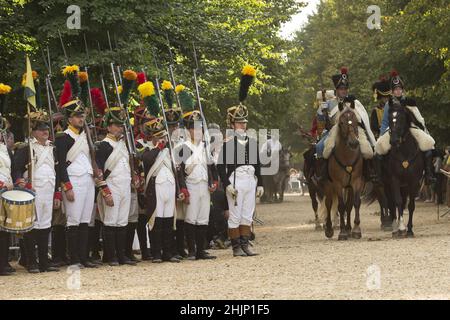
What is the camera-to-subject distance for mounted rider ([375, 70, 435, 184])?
18.7m

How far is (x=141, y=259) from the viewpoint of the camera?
1634 cm

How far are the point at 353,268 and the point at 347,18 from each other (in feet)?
148

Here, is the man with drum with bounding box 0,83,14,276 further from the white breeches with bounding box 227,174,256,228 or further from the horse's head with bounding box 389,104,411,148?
the horse's head with bounding box 389,104,411,148

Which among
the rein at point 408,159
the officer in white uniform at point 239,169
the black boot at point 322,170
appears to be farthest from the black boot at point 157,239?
the rein at point 408,159

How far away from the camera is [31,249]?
1453 centimetres

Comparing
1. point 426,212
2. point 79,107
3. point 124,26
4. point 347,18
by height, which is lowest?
point 426,212

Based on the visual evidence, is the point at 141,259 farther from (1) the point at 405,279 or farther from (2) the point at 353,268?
(1) the point at 405,279

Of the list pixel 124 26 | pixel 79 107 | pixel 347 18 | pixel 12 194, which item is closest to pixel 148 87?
pixel 79 107

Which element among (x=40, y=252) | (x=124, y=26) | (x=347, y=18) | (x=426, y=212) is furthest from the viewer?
(x=347, y=18)

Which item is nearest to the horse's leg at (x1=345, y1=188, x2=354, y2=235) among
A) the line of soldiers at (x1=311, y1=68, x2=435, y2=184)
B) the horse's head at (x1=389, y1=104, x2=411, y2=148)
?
the line of soldiers at (x1=311, y1=68, x2=435, y2=184)

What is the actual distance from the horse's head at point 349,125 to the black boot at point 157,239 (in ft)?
13.5

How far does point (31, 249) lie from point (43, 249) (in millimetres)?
154

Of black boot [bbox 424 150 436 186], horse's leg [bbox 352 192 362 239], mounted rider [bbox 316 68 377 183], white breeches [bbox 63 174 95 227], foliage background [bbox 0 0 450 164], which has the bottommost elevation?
horse's leg [bbox 352 192 362 239]

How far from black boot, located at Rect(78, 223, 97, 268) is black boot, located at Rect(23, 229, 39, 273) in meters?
0.60
